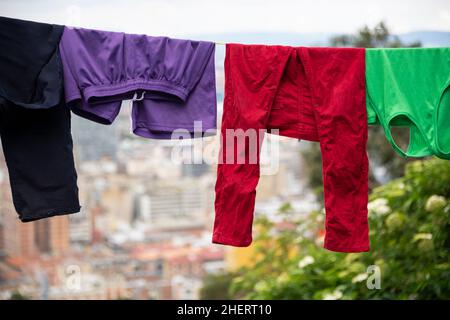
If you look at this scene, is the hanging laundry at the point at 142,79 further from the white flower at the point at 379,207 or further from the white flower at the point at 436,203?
the white flower at the point at 379,207

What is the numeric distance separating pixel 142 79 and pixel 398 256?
2440 mm

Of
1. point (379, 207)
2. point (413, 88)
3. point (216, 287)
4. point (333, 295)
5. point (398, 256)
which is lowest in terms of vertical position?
point (216, 287)

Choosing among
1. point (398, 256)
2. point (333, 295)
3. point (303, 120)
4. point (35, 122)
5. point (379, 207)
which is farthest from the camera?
point (398, 256)

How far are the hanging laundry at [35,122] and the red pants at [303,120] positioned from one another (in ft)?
2.24

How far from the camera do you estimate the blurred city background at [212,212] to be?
4027mm

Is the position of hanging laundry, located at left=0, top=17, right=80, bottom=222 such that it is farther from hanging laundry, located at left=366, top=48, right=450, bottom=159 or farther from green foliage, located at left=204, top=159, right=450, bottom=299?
green foliage, located at left=204, top=159, right=450, bottom=299

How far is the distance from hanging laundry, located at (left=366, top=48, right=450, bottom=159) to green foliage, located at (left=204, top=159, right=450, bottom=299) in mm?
1081

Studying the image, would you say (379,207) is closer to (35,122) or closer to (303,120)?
(303,120)

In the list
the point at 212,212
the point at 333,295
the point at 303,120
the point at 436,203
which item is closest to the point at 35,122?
the point at 303,120

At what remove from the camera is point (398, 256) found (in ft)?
13.8

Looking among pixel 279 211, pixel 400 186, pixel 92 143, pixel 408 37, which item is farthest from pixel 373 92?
pixel 92 143

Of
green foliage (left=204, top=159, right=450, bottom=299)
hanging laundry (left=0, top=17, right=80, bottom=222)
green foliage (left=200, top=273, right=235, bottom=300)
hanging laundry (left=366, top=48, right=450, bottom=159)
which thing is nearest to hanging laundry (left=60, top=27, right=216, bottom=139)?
hanging laundry (left=0, top=17, right=80, bottom=222)

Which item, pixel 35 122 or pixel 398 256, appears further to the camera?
pixel 398 256

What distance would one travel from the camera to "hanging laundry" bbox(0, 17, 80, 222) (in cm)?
244
